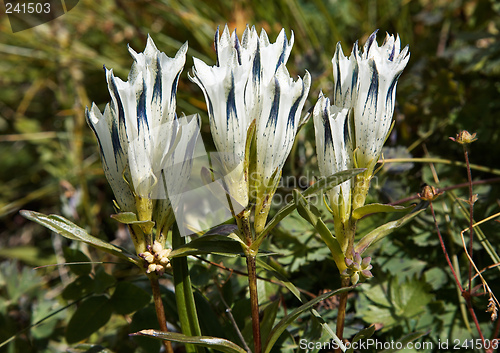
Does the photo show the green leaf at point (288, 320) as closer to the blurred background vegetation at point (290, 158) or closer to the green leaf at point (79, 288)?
the blurred background vegetation at point (290, 158)

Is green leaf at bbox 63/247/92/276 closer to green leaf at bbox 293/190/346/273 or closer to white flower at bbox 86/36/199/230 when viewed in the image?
white flower at bbox 86/36/199/230

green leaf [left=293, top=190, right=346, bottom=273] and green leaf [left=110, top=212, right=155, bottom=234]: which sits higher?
green leaf [left=110, top=212, right=155, bottom=234]

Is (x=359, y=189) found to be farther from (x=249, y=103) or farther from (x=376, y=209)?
(x=249, y=103)

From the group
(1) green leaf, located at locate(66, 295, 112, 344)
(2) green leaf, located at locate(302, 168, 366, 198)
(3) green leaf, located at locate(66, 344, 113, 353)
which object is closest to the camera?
(2) green leaf, located at locate(302, 168, 366, 198)

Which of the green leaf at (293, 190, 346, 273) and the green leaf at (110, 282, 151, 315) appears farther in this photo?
the green leaf at (110, 282, 151, 315)

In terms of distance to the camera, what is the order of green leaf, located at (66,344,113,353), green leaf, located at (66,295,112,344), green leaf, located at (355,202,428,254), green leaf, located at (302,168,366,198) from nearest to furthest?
1. green leaf, located at (302,168,366,198)
2. green leaf, located at (355,202,428,254)
3. green leaf, located at (66,344,113,353)
4. green leaf, located at (66,295,112,344)

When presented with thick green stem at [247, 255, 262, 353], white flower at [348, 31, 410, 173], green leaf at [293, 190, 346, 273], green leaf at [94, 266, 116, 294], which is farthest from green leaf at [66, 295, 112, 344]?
white flower at [348, 31, 410, 173]

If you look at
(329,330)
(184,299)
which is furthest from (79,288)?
(329,330)
